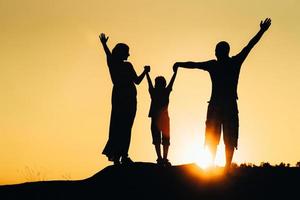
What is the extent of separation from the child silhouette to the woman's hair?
2.68m

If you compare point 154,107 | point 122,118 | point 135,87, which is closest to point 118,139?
point 122,118

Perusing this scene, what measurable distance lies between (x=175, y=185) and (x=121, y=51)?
3560 millimetres

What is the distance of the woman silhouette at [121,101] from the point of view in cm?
1363

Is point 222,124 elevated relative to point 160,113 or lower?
lower

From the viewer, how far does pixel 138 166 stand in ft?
45.2

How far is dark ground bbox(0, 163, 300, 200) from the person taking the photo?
11984 millimetres

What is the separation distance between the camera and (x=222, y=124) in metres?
12.5

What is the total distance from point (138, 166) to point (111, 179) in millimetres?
760

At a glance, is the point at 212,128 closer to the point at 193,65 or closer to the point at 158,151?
the point at 193,65

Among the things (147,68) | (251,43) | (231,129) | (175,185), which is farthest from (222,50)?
(175,185)

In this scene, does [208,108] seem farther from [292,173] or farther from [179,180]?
[292,173]

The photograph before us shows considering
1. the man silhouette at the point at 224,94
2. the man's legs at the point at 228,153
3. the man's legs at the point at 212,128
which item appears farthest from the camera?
the man's legs at the point at 228,153

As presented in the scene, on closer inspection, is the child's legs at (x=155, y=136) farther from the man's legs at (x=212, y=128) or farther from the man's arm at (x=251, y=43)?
the man's arm at (x=251, y=43)

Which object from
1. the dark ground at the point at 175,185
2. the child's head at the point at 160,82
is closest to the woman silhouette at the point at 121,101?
the dark ground at the point at 175,185
